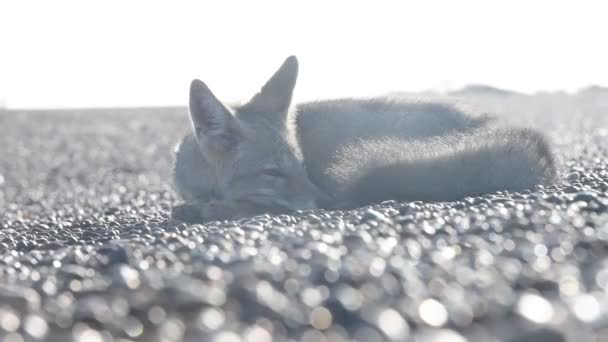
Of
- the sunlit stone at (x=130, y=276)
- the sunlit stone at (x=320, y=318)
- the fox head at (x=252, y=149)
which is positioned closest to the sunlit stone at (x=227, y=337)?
the sunlit stone at (x=320, y=318)

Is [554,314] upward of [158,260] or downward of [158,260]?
upward

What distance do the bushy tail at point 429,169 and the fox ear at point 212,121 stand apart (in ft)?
4.02

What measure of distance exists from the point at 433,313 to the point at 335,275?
1.61ft

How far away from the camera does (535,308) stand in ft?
7.40

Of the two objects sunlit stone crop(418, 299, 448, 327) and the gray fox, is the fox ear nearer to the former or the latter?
the gray fox

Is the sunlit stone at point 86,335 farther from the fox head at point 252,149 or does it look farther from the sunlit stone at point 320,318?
the fox head at point 252,149

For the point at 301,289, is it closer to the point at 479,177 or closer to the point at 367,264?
the point at 367,264

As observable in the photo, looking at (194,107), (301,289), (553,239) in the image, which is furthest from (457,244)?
(194,107)

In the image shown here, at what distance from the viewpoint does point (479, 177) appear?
452cm

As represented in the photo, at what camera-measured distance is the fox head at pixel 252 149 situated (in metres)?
5.31

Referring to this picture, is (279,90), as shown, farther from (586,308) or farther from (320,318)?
(586,308)

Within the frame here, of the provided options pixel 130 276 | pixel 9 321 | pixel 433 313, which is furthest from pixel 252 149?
pixel 433 313

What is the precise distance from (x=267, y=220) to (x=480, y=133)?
4.66 feet

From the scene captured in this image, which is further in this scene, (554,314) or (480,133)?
(480,133)
